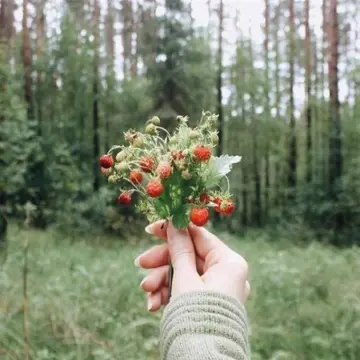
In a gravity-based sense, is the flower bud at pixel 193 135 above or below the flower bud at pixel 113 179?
above

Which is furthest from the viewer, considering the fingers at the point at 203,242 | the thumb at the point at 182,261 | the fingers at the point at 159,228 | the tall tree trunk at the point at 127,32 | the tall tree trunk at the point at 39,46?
the tall tree trunk at the point at 127,32

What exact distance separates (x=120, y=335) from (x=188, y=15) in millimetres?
7888

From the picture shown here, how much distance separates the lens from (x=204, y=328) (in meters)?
0.88

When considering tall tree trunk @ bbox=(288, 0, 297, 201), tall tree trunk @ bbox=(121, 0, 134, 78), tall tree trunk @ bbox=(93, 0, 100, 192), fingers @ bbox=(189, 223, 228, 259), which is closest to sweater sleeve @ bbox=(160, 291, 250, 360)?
fingers @ bbox=(189, 223, 228, 259)

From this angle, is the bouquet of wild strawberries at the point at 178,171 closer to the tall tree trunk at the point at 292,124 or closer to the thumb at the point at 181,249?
the thumb at the point at 181,249

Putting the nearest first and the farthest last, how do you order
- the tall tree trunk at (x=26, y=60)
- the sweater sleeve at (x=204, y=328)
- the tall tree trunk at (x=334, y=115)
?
the sweater sleeve at (x=204, y=328) → the tall tree trunk at (x=26, y=60) → the tall tree trunk at (x=334, y=115)

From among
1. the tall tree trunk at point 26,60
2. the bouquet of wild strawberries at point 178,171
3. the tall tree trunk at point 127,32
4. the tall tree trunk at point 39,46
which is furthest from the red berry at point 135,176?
the tall tree trunk at point 127,32

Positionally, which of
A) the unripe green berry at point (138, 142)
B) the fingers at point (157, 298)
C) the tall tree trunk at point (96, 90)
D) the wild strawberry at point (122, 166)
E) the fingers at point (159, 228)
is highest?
the tall tree trunk at point (96, 90)

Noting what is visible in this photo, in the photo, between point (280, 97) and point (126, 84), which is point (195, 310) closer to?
point (126, 84)

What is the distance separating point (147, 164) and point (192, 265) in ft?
0.79

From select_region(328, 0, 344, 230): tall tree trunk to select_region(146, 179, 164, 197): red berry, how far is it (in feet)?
38.5

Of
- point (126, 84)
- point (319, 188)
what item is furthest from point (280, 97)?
point (126, 84)

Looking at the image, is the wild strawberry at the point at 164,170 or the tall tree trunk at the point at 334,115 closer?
the wild strawberry at the point at 164,170

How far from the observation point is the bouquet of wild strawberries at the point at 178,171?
113 centimetres
